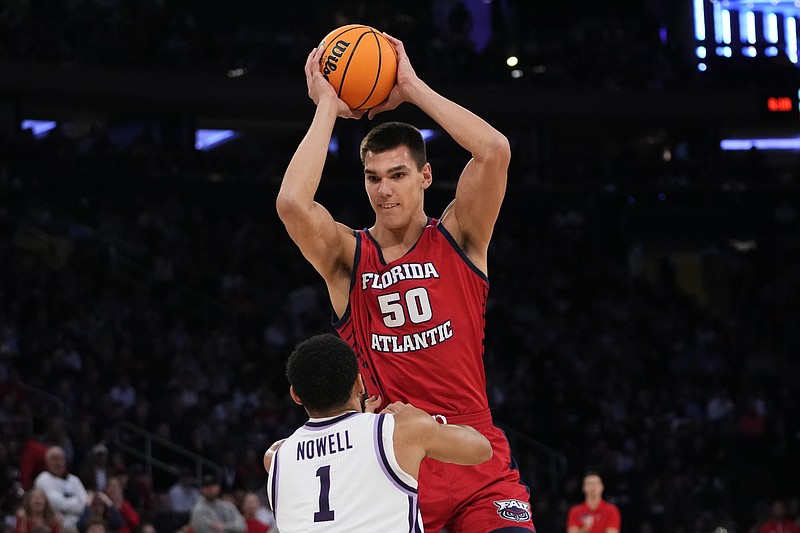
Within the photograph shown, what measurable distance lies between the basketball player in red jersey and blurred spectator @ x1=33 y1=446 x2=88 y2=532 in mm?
6595

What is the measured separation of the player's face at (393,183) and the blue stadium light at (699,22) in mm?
22181

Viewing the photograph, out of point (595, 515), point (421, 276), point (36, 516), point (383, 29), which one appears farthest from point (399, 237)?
point (383, 29)

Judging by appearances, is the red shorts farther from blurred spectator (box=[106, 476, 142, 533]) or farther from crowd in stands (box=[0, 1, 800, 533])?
crowd in stands (box=[0, 1, 800, 533])

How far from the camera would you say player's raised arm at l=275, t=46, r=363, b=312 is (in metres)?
4.83

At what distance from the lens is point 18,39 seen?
21375 millimetres

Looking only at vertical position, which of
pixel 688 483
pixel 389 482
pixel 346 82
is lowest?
pixel 688 483

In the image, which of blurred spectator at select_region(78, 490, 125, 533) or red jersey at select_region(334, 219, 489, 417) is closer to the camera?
red jersey at select_region(334, 219, 489, 417)

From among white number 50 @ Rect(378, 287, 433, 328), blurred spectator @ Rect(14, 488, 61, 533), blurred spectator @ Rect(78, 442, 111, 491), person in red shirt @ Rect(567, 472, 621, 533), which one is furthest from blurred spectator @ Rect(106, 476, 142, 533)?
white number 50 @ Rect(378, 287, 433, 328)

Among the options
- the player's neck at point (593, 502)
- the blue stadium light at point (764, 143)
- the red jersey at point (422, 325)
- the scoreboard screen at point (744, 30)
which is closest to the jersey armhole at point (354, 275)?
A: the red jersey at point (422, 325)

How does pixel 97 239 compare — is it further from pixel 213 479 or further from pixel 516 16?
pixel 516 16

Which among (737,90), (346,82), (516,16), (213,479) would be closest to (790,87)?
(737,90)

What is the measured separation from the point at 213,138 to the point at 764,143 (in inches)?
526

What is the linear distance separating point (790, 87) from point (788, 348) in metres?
5.11

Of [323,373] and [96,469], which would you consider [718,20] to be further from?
[323,373]
